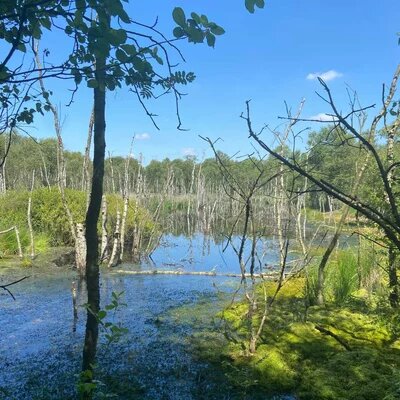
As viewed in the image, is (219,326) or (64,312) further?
(64,312)

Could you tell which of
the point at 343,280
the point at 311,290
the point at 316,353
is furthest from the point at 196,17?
the point at 343,280

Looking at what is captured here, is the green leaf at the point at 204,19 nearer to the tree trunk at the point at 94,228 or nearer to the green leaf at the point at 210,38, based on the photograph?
the green leaf at the point at 210,38

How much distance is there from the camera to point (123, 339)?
5.86 metres

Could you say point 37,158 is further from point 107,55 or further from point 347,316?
point 107,55

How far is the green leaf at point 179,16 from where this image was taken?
4.39ft

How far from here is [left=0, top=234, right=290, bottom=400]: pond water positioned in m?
4.36

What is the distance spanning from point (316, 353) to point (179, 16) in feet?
14.6

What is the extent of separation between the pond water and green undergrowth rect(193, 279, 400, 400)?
0.80 ft

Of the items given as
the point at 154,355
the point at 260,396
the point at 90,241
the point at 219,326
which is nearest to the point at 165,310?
the point at 219,326

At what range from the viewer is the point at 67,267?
11.3 metres

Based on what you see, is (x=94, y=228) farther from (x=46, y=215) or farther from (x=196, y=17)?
(x=46, y=215)

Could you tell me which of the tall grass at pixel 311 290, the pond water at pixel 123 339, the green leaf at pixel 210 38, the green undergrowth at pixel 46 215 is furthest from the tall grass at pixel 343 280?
the green undergrowth at pixel 46 215

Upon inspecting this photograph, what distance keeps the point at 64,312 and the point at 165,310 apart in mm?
1793

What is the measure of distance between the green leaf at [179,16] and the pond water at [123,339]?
8.69 ft
